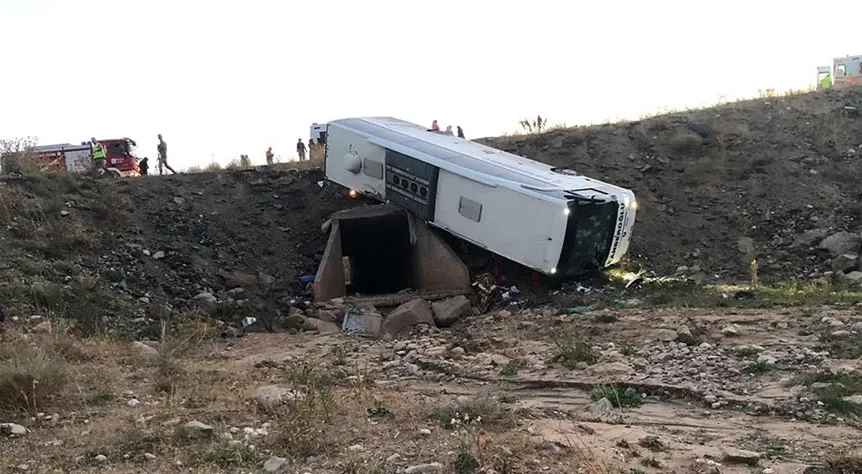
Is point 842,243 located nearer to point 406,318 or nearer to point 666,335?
point 666,335

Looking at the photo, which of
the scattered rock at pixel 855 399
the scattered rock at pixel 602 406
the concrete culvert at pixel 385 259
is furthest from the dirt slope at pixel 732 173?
the scattered rock at pixel 602 406

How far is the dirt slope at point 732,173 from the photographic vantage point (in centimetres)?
1372

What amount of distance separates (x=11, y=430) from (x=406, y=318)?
21.2 feet

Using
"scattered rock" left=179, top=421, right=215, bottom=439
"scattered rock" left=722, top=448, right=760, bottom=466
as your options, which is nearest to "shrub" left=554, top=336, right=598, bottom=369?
"scattered rock" left=722, top=448, right=760, bottom=466

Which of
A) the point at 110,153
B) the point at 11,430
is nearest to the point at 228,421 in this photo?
the point at 11,430

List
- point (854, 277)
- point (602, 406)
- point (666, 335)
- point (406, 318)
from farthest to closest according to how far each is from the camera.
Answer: point (854, 277)
point (406, 318)
point (666, 335)
point (602, 406)

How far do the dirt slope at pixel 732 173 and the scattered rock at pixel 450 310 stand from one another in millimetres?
4101

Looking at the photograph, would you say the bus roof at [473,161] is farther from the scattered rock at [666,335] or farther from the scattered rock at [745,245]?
the scattered rock at [745,245]

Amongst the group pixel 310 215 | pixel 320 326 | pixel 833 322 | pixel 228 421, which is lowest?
pixel 320 326

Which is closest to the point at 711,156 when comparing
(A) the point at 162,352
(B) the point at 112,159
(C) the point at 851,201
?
(C) the point at 851,201

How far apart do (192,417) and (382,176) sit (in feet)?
27.7

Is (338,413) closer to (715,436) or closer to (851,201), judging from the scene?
(715,436)

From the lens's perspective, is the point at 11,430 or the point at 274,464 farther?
the point at 11,430

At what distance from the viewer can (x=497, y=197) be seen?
451 inches
